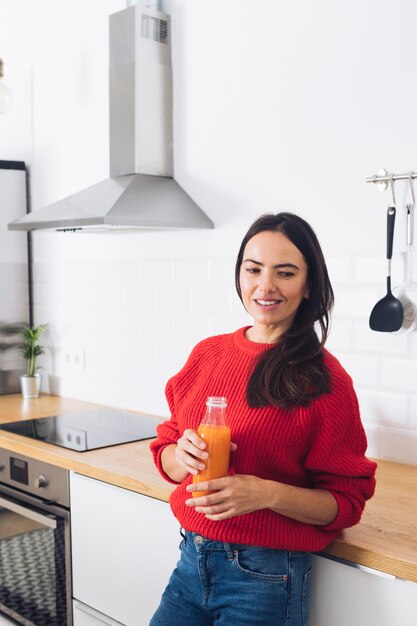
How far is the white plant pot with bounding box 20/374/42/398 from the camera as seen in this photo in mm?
3223

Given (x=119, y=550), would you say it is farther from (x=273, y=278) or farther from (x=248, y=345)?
(x=273, y=278)

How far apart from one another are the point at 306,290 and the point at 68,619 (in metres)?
1.36

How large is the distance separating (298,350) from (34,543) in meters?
1.33

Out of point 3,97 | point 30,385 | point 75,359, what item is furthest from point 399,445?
point 3,97

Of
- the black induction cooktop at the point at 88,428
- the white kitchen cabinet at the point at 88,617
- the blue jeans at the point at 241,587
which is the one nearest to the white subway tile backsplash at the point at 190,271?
the black induction cooktop at the point at 88,428

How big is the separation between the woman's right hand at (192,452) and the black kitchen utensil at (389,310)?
2.67 feet

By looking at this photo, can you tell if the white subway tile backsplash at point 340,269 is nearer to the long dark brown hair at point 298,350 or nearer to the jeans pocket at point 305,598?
the long dark brown hair at point 298,350

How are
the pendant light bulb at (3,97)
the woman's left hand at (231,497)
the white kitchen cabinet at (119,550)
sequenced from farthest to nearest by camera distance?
the pendant light bulb at (3,97)
the white kitchen cabinet at (119,550)
the woman's left hand at (231,497)

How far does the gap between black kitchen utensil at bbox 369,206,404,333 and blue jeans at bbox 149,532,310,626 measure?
732 millimetres

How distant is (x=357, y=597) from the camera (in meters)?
1.54

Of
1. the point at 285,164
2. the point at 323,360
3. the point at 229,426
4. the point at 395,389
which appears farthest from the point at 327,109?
the point at 229,426

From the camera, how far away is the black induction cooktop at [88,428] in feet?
7.94

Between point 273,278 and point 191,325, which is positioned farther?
point 191,325

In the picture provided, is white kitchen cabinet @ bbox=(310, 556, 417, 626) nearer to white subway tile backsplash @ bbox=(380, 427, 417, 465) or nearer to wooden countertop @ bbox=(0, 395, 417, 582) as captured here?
wooden countertop @ bbox=(0, 395, 417, 582)
